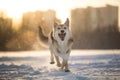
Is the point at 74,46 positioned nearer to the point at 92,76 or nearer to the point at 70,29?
the point at 70,29

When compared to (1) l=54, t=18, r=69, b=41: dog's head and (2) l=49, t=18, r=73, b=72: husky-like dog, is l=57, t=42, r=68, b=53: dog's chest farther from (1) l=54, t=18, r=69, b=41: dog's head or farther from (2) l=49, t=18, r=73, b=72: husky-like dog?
(1) l=54, t=18, r=69, b=41: dog's head

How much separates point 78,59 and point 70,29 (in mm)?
575

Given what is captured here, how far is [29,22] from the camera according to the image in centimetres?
538

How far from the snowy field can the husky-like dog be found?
16 centimetres

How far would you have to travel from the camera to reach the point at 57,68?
501 cm

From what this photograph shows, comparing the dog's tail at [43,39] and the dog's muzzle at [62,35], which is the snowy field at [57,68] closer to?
the dog's tail at [43,39]

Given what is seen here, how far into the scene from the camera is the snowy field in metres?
4.61

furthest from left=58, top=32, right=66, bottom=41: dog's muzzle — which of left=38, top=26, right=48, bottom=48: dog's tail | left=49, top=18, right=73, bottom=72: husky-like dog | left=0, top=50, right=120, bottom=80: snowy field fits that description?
left=38, top=26, right=48, bottom=48: dog's tail

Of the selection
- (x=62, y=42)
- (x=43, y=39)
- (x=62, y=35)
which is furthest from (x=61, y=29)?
(x=43, y=39)

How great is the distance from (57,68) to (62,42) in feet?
1.22

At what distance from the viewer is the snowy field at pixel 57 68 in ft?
15.1

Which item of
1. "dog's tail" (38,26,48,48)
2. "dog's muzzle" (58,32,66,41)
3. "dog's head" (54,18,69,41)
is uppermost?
"dog's head" (54,18,69,41)

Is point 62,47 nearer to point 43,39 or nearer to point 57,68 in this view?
point 57,68

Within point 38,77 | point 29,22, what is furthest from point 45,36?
point 38,77
